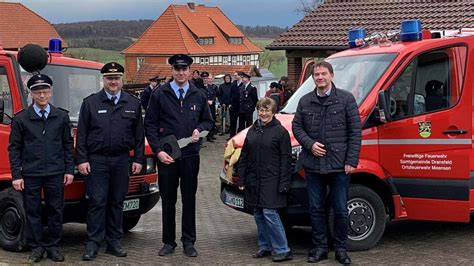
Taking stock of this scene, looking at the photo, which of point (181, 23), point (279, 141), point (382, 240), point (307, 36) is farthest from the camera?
point (181, 23)

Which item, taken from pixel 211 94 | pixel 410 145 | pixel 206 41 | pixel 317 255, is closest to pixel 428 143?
pixel 410 145

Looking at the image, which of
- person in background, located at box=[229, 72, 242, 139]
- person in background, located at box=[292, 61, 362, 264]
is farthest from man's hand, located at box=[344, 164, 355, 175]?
person in background, located at box=[229, 72, 242, 139]

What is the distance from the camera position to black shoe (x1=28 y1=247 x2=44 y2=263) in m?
7.62

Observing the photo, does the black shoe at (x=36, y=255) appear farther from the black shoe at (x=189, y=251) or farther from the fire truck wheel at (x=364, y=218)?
the fire truck wheel at (x=364, y=218)

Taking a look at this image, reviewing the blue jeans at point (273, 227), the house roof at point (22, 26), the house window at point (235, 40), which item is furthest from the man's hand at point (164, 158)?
the house window at point (235, 40)

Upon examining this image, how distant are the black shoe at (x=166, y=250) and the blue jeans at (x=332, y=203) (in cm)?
159

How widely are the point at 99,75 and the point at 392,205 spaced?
389cm

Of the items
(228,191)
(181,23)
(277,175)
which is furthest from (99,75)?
(181,23)

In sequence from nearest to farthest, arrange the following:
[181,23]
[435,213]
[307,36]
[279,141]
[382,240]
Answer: [279,141]
[435,213]
[382,240]
[307,36]
[181,23]

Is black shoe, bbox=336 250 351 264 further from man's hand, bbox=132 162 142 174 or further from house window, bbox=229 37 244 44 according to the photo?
house window, bbox=229 37 244 44

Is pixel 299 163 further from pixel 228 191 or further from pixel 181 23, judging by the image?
pixel 181 23

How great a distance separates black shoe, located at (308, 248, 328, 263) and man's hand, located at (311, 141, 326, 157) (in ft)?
3.51

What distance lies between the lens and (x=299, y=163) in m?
7.73

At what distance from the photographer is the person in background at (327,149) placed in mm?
7383
